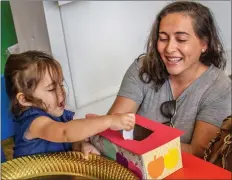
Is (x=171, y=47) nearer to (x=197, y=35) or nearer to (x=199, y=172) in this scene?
(x=197, y=35)

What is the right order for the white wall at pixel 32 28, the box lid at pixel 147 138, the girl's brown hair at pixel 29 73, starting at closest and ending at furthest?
the box lid at pixel 147 138 → the girl's brown hair at pixel 29 73 → the white wall at pixel 32 28

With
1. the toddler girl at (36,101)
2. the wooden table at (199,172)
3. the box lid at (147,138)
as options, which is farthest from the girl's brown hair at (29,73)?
the wooden table at (199,172)

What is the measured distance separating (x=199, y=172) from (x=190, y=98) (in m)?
0.54

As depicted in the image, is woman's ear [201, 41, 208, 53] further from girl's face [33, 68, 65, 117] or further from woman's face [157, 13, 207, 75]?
girl's face [33, 68, 65, 117]

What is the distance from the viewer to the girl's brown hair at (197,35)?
1.34 meters

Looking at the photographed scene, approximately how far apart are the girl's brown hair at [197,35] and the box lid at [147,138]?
535 mm

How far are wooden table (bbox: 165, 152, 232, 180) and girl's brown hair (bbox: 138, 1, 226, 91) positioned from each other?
552 millimetres

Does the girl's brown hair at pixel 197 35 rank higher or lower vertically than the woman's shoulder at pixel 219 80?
higher

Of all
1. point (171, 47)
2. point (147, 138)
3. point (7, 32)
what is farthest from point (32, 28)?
point (147, 138)

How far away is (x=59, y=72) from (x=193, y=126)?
54 centimetres

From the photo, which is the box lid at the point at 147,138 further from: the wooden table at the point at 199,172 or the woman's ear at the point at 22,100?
the woman's ear at the point at 22,100

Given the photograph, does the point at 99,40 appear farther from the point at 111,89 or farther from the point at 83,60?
the point at 111,89

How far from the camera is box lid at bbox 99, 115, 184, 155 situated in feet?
2.51

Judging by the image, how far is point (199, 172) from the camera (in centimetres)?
82
